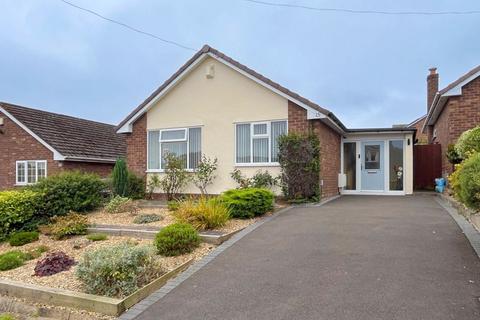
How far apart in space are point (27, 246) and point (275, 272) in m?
5.96

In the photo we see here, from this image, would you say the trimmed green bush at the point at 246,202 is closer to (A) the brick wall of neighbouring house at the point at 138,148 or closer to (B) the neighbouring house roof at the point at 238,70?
(B) the neighbouring house roof at the point at 238,70

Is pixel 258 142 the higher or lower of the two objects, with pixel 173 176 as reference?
higher

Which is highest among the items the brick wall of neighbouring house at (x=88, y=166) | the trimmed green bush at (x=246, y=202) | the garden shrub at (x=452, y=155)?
the garden shrub at (x=452, y=155)

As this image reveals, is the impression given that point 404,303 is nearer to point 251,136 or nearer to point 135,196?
point 251,136

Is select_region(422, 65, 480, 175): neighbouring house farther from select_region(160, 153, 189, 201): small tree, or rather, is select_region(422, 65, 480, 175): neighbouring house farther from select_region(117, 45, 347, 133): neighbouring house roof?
select_region(160, 153, 189, 201): small tree

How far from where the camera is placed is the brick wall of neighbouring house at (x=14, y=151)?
18.3 meters

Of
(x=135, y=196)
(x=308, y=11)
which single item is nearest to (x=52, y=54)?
(x=135, y=196)

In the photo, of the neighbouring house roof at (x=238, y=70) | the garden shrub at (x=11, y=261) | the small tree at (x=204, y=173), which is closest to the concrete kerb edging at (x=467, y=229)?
the neighbouring house roof at (x=238, y=70)

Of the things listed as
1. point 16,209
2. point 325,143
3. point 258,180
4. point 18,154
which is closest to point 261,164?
point 258,180

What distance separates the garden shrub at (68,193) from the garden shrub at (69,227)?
1.38m

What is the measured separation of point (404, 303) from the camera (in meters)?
4.33

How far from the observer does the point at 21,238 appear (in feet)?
28.7

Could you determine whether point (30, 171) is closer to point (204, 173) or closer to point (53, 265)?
point (204, 173)

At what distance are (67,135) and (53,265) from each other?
15.1 m
